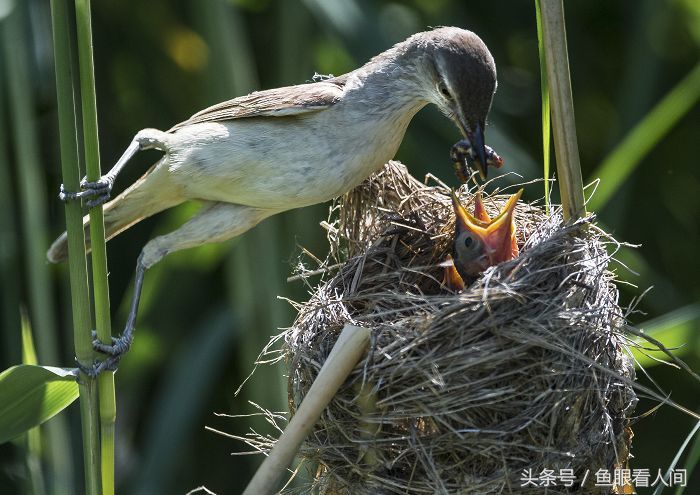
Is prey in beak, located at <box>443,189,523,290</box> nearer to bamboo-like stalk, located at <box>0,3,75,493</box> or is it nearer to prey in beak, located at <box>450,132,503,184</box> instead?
prey in beak, located at <box>450,132,503,184</box>

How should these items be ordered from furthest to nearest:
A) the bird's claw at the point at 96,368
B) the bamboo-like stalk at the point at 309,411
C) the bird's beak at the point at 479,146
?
the bird's beak at the point at 479,146, the bird's claw at the point at 96,368, the bamboo-like stalk at the point at 309,411

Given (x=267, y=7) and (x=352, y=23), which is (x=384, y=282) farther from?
(x=267, y=7)

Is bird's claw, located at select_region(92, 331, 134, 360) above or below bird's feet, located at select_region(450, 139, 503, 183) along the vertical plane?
below

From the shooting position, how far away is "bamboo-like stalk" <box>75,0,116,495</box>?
87.9 inches

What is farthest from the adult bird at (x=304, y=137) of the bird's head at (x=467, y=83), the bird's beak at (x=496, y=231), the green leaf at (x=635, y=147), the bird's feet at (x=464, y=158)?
the green leaf at (x=635, y=147)

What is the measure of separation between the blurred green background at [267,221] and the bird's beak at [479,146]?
496 millimetres

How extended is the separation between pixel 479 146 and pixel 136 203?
1.32 metres

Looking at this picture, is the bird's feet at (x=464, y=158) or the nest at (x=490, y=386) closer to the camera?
the nest at (x=490, y=386)

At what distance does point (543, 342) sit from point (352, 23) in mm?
1977

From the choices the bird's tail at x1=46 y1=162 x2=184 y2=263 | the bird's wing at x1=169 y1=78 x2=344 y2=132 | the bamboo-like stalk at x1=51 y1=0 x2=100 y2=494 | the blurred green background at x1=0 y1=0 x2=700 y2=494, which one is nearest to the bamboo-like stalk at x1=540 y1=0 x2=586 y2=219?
the blurred green background at x1=0 y1=0 x2=700 y2=494

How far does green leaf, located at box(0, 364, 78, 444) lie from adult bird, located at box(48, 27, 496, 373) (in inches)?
31.3

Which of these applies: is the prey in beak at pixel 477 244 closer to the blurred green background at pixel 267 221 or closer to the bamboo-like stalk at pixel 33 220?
the blurred green background at pixel 267 221

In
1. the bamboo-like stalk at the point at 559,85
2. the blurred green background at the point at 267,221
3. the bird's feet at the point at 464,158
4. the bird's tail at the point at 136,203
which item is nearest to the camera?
the bamboo-like stalk at the point at 559,85

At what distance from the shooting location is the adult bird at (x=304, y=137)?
3.35 metres
